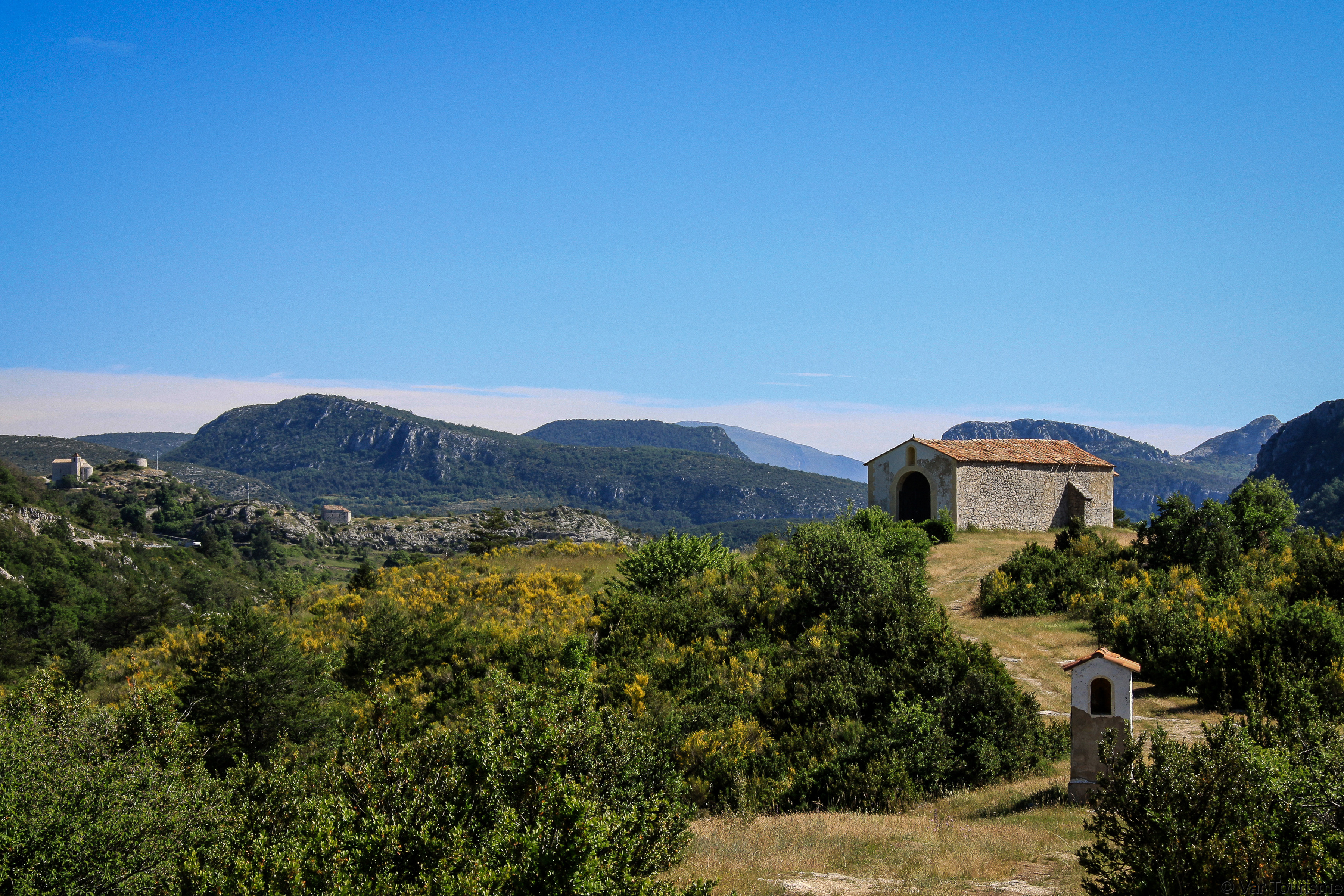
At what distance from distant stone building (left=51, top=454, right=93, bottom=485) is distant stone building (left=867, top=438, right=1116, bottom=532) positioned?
364 feet

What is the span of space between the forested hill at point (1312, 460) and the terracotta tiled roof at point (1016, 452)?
191 ft

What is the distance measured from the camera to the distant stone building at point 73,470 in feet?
359

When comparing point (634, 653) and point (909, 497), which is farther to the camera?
point (909, 497)

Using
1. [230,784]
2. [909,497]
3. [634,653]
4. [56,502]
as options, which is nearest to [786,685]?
[634,653]

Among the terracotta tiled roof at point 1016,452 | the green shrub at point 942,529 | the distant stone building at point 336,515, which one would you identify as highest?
the terracotta tiled roof at point 1016,452

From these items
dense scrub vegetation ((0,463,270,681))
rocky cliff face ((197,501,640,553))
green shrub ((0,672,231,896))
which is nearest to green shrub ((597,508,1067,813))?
green shrub ((0,672,231,896))

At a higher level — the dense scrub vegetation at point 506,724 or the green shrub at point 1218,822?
the green shrub at point 1218,822

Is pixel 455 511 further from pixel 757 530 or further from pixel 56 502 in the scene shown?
pixel 56 502

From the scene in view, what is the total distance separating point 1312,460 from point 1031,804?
113486mm

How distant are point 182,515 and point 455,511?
290ft

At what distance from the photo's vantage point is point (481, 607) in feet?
78.2

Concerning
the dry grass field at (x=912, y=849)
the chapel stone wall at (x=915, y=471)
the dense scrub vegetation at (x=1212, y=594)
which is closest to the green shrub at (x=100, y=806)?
the dry grass field at (x=912, y=849)

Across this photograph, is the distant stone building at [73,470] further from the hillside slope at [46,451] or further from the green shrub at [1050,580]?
the green shrub at [1050,580]

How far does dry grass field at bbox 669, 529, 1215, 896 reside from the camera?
23.7ft
